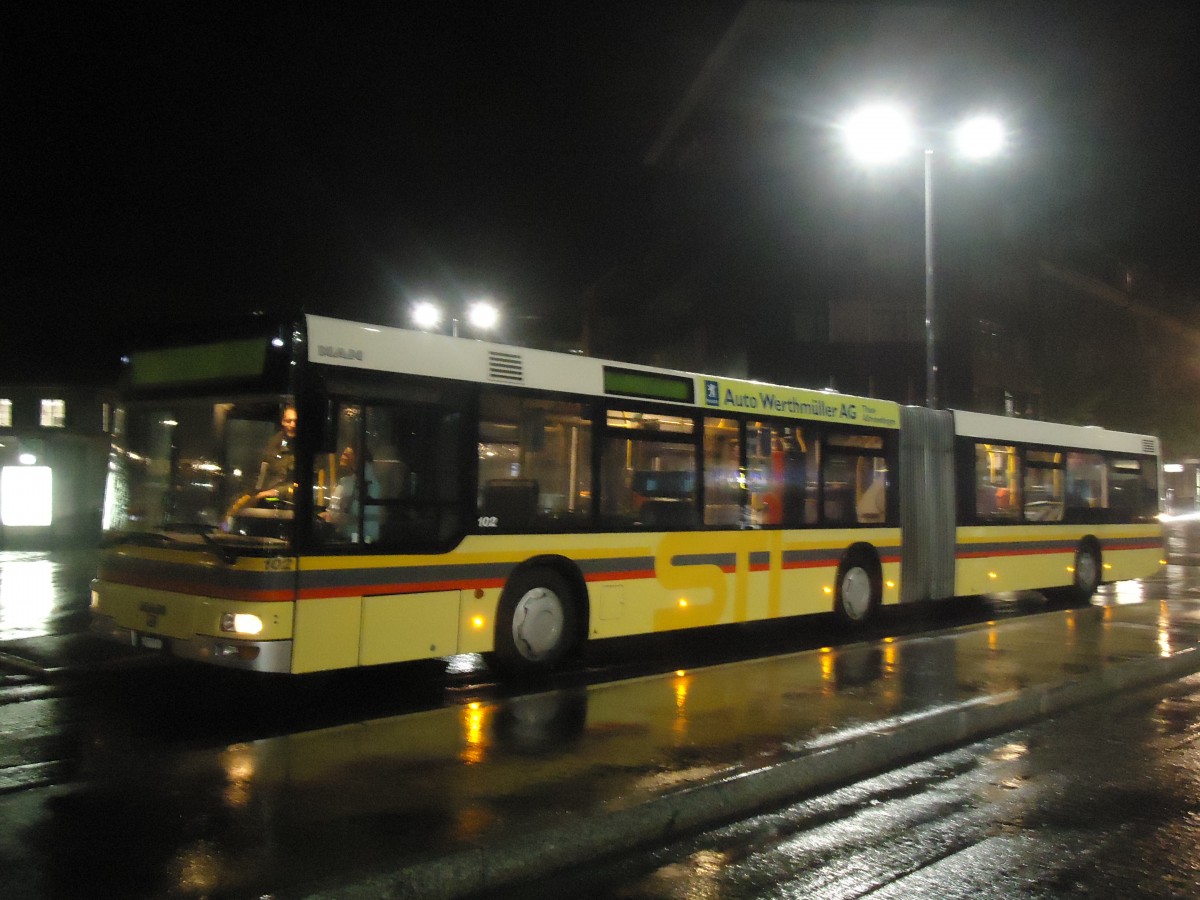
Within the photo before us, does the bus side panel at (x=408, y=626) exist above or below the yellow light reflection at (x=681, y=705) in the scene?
above

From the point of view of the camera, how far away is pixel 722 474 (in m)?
12.1

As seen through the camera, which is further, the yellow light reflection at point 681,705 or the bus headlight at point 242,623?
the bus headlight at point 242,623

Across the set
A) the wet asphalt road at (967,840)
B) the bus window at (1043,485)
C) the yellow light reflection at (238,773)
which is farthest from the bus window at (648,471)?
the bus window at (1043,485)

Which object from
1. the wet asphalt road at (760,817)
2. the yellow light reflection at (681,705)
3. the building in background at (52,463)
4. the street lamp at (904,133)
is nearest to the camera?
the wet asphalt road at (760,817)

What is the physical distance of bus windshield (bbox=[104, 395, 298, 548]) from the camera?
8219mm

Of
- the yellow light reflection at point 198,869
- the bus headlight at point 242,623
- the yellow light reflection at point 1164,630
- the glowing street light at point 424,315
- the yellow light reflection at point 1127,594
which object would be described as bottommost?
the yellow light reflection at point 198,869

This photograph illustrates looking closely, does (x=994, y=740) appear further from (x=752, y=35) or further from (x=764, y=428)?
(x=752, y=35)

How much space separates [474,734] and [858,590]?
26.7ft

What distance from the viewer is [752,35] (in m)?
48.4

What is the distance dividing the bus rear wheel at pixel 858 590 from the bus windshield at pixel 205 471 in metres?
8.04

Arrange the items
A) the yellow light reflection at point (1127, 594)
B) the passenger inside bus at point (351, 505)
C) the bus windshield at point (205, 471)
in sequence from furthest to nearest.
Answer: the yellow light reflection at point (1127, 594) < the passenger inside bus at point (351, 505) < the bus windshield at point (205, 471)

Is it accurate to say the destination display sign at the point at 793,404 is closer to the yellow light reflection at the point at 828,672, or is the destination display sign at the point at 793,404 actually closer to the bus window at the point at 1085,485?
the yellow light reflection at the point at 828,672

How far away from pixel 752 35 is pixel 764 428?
1594 inches

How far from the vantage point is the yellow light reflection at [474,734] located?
6801 mm
